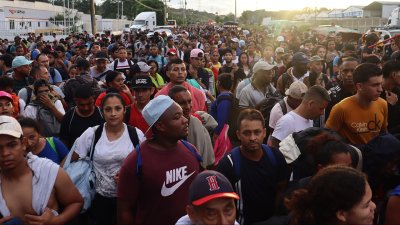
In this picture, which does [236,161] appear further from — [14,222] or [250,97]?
[250,97]

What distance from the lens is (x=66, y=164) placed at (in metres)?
4.12

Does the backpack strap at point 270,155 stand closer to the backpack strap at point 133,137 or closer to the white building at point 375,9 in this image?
the backpack strap at point 133,137

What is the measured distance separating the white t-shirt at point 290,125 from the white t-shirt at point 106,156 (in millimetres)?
1518

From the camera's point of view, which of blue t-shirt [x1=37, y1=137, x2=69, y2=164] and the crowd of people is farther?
blue t-shirt [x1=37, y1=137, x2=69, y2=164]

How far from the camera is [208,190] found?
2.46m

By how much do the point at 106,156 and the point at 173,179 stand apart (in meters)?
1.07

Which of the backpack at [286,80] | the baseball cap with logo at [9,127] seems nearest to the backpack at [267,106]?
the backpack at [286,80]

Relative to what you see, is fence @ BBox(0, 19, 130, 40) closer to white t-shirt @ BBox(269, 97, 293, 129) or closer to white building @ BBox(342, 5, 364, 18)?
white building @ BBox(342, 5, 364, 18)

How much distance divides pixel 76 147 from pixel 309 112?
2394mm

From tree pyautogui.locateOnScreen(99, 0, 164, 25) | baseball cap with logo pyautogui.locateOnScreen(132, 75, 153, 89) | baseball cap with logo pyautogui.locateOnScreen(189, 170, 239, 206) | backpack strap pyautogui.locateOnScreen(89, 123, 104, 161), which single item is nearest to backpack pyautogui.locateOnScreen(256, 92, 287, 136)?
baseball cap with logo pyautogui.locateOnScreen(132, 75, 153, 89)

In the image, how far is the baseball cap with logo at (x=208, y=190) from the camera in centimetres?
244

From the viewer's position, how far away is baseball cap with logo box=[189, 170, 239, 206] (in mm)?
2439

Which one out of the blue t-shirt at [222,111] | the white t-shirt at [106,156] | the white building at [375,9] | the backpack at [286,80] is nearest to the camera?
the white t-shirt at [106,156]

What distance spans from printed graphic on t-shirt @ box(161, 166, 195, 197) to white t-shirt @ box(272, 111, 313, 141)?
148cm
